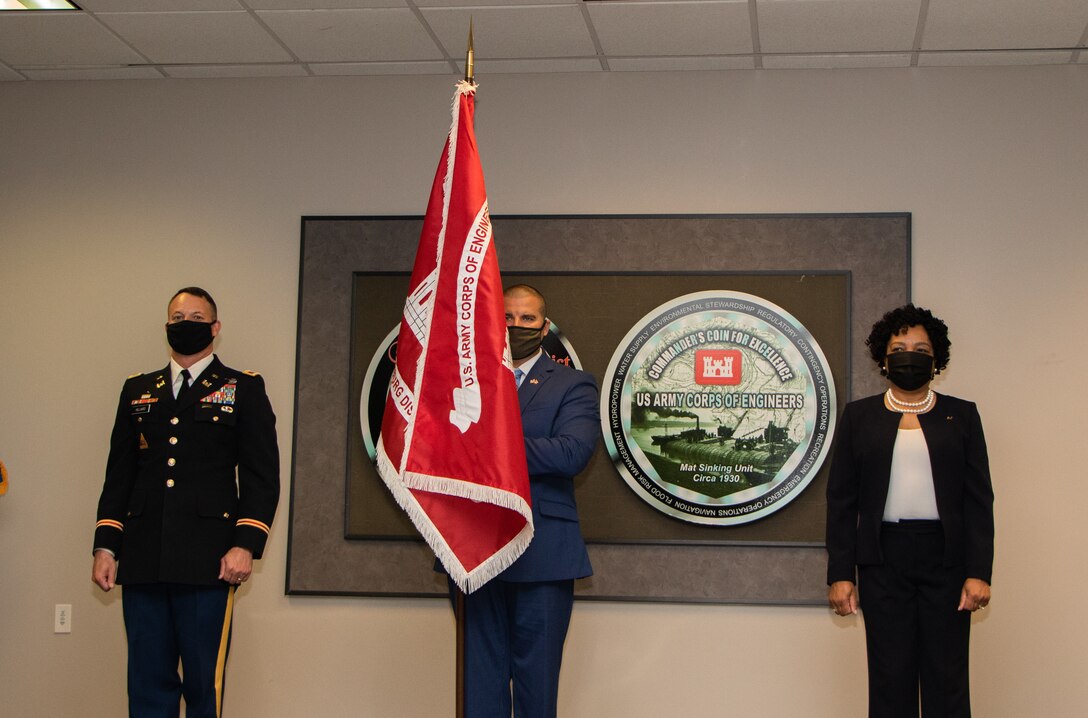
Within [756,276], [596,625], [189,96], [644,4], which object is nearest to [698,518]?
[596,625]

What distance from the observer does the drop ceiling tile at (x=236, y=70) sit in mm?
4340

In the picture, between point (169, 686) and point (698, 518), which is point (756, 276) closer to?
point (698, 518)

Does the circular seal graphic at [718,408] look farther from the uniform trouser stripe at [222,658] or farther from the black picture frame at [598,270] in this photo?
the uniform trouser stripe at [222,658]

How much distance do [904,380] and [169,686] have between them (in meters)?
2.32

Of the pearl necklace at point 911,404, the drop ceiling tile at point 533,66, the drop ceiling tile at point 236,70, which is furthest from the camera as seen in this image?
the drop ceiling tile at point 236,70

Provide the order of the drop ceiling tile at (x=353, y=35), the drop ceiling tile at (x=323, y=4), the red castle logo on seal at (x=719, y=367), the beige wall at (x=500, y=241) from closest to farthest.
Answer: the drop ceiling tile at (x=323, y=4) → the drop ceiling tile at (x=353, y=35) → the beige wall at (x=500, y=241) → the red castle logo on seal at (x=719, y=367)

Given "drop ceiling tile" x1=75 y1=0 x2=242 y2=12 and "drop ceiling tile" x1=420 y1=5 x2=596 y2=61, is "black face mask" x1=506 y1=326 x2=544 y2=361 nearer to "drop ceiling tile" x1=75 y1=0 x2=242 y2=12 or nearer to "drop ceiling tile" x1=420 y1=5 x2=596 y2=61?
"drop ceiling tile" x1=420 y1=5 x2=596 y2=61

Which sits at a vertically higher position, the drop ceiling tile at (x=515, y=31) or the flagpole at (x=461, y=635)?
the drop ceiling tile at (x=515, y=31)

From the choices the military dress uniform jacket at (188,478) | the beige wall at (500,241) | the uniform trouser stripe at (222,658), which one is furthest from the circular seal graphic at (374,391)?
the uniform trouser stripe at (222,658)

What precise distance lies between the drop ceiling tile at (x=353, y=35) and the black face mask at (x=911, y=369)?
6.54ft

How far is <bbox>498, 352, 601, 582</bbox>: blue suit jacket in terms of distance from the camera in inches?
118

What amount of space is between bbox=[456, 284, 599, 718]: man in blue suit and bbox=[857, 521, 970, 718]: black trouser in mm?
859

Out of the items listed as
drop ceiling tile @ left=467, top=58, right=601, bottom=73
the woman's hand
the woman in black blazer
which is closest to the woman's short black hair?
the woman in black blazer

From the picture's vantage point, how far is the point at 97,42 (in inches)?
162
